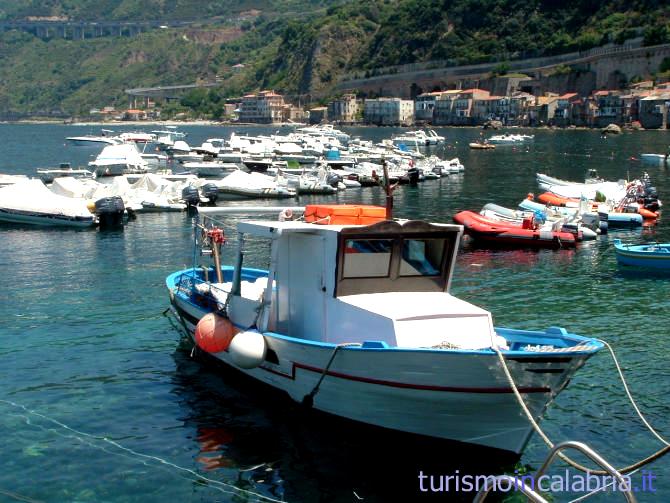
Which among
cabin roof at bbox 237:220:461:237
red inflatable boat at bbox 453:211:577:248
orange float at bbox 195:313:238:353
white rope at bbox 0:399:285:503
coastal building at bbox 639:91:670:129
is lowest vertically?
white rope at bbox 0:399:285:503

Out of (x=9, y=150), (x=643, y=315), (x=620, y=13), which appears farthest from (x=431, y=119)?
(x=643, y=315)

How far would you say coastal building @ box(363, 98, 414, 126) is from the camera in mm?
190663

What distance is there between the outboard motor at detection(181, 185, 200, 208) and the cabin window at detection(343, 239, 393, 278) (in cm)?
3170

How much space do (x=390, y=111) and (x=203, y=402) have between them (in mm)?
179992

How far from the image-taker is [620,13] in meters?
179

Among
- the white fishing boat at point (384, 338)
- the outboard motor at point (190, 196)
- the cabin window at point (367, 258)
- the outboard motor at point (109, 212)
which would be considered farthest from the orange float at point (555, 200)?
the cabin window at point (367, 258)

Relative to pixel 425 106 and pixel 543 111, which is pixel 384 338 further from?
pixel 425 106

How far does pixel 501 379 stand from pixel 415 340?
5.20 ft

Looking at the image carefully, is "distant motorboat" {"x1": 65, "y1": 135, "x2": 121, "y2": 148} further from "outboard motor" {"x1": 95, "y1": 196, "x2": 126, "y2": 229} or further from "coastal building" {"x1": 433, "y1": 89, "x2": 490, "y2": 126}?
"coastal building" {"x1": 433, "y1": 89, "x2": 490, "y2": 126}

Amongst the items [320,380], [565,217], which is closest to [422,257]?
[320,380]

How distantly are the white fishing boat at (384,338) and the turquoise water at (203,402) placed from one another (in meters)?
0.63

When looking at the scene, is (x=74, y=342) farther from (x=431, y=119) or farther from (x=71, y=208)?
(x=431, y=119)

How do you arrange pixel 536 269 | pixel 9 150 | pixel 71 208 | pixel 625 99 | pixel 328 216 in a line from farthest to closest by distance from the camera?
1. pixel 625 99
2. pixel 9 150
3. pixel 71 208
4. pixel 536 269
5. pixel 328 216

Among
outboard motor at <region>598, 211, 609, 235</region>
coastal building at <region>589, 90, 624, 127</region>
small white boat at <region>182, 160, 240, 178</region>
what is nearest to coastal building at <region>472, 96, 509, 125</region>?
coastal building at <region>589, 90, 624, 127</region>
